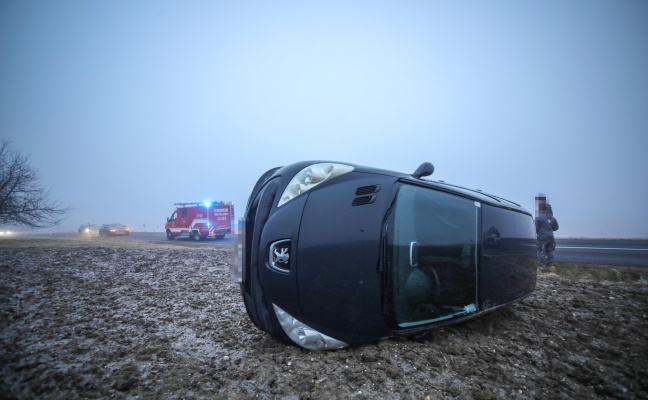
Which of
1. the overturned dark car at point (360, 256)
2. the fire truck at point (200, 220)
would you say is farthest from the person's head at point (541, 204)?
the fire truck at point (200, 220)

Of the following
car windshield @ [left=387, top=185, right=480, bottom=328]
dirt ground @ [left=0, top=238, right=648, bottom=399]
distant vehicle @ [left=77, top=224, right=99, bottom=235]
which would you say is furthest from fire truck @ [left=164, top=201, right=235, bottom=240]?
car windshield @ [left=387, top=185, right=480, bottom=328]

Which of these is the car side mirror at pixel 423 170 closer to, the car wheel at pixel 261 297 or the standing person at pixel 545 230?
the car wheel at pixel 261 297

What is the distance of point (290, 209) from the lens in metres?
1.93

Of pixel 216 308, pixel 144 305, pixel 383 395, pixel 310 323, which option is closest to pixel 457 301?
pixel 383 395

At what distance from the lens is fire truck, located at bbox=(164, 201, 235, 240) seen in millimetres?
20266

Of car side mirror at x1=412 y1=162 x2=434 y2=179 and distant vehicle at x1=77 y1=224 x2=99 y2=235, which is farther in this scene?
distant vehicle at x1=77 y1=224 x2=99 y2=235

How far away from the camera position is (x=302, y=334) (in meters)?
1.86

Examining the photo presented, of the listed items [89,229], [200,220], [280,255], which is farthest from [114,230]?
[280,255]

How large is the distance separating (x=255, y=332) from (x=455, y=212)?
196 centimetres

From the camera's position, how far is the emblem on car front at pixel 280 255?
185 centimetres

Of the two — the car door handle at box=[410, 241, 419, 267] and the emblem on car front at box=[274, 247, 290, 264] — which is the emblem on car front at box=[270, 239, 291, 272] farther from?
the car door handle at box=[410, 241, 419, 267]

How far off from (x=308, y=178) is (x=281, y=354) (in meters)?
1.29

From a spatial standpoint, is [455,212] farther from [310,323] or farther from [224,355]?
[224,355]

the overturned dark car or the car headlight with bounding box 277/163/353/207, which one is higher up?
the car headlight with bounding box 277/163/353/207
